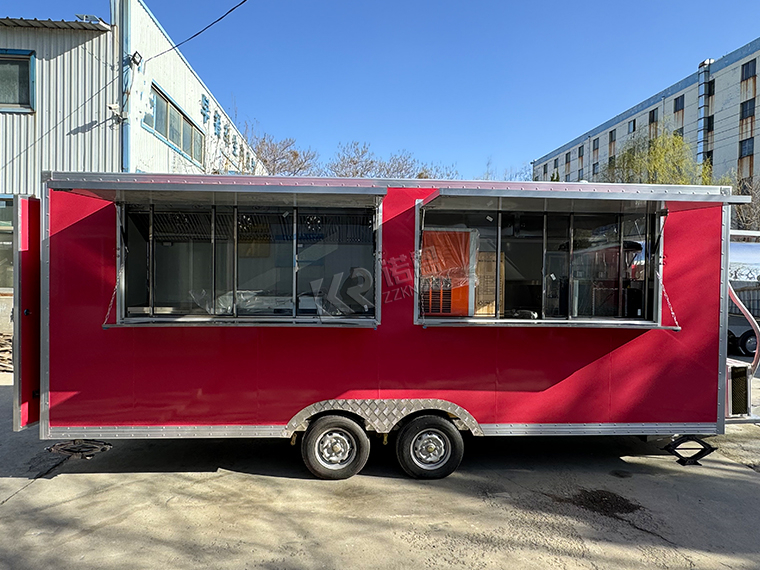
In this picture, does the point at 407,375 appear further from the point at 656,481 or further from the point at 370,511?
the point at 656,481

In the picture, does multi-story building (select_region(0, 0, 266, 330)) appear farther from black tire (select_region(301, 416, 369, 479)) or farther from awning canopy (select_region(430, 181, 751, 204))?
awning canopy (select_region(430, 181, 751, 204))

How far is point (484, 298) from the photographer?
16.6 feet

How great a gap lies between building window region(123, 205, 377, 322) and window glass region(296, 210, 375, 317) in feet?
0.03

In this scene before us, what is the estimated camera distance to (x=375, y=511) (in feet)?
14.2

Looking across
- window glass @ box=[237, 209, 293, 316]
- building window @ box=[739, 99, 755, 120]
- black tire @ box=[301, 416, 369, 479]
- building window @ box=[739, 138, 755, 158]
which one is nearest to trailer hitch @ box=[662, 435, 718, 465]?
black tire @ box=[301, 416, 369, 479]

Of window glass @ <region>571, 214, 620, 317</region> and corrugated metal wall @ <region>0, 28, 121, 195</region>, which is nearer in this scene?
window glass @ <region>571, 214, 620, 317</region>

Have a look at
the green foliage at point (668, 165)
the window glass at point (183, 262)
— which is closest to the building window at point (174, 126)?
the window glass at point (183, 262)

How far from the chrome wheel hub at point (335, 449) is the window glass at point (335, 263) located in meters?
1.25

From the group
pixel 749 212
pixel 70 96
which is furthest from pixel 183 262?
pixel 749 212

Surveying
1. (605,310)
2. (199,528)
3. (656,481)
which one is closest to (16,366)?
(199,528)

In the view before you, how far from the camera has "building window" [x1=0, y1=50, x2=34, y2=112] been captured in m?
10.3

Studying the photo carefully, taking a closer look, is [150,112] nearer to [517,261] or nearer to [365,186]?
[365,186]

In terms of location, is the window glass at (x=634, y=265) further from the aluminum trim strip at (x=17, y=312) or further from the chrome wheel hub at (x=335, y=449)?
the aluminum trim strip at (x=17, y=312)

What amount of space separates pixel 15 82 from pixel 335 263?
397 inches
